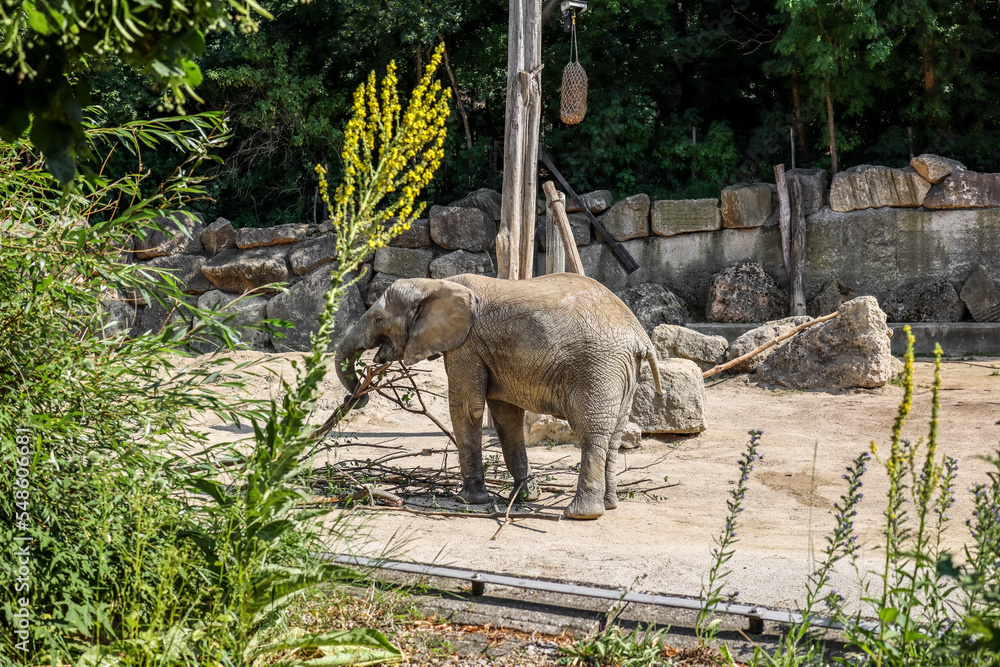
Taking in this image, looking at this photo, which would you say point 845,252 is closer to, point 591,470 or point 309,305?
point 309,305

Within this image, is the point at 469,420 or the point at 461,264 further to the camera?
the point at 461,264

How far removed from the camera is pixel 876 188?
40.1 feet

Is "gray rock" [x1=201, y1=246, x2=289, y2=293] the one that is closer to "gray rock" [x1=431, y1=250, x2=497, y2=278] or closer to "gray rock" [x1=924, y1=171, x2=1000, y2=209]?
"gray rock" [x1=431, y1=250, x2=497, y2=278]

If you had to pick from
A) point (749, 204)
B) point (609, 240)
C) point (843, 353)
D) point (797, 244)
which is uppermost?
point (749, 204)

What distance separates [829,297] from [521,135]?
6.39 metres

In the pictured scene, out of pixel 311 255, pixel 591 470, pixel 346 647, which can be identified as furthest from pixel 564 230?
pixel 346 647

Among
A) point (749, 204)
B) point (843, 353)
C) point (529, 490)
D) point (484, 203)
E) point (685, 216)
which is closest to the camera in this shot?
point (529, 490)

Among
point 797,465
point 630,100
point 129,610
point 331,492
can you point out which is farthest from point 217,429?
point 630,100

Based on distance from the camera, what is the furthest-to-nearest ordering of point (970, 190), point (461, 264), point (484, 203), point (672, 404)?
point (484, 203), point (461, 264), point (970, 190), point (672, 404)

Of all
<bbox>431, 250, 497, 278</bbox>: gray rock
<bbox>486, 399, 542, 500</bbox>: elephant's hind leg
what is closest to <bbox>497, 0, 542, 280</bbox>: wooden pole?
<bbox>486, 399, 542, 500</bbox>: elephant's hind leg

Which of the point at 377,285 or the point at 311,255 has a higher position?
the point at 311,255

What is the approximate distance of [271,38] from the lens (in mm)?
14867

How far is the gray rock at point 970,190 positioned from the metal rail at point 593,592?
10606 millimetres

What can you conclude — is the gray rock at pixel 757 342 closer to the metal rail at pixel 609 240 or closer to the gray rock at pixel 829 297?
the gray rock at pixel 829 297
